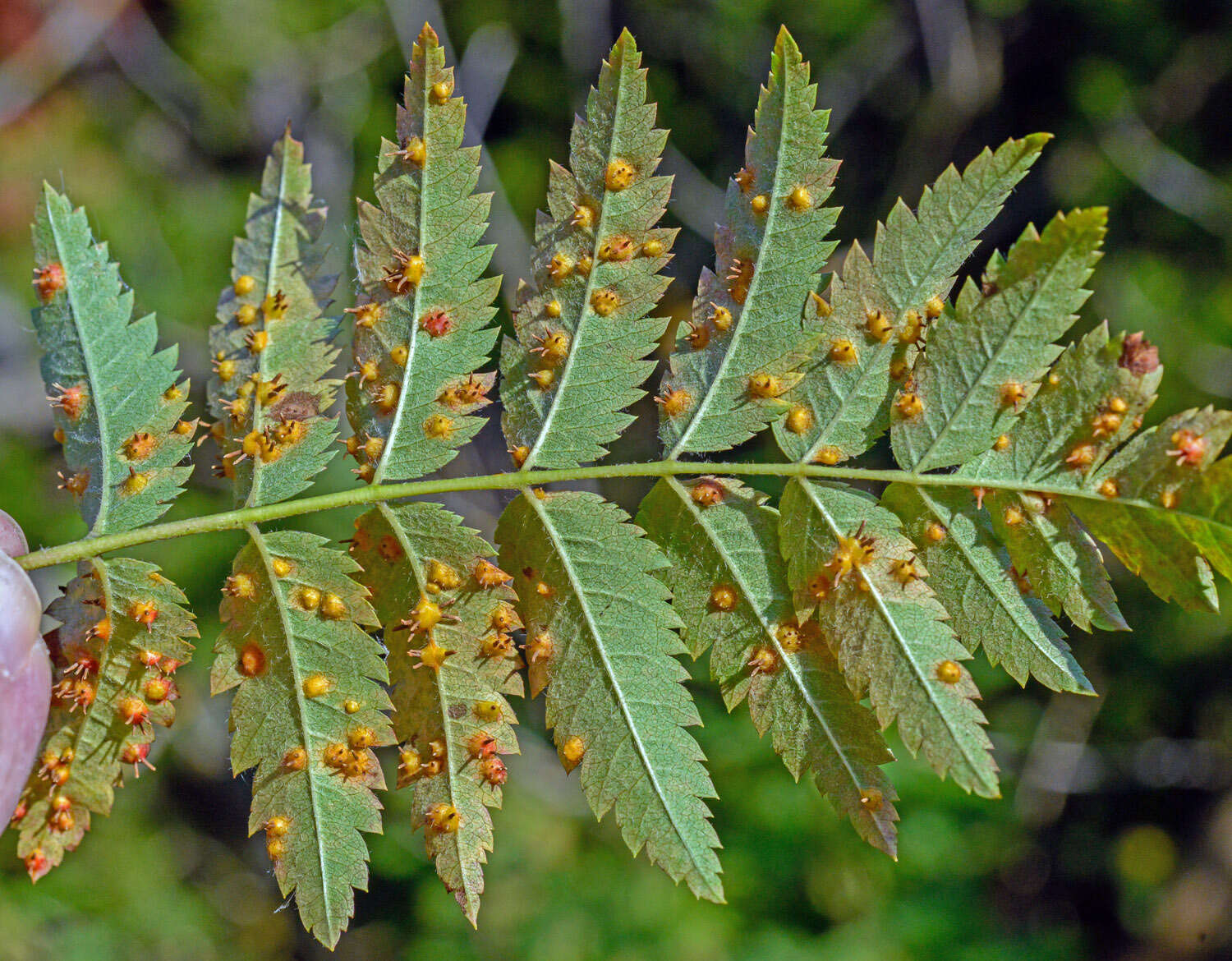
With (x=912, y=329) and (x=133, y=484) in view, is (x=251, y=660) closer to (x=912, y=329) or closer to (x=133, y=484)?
(x=133, y=484)

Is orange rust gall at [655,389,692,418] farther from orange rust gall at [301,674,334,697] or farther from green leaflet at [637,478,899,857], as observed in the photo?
orange rust gall at [301,674,334,697]

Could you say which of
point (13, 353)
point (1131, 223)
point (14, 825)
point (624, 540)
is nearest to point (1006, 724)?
point (1131, 223)

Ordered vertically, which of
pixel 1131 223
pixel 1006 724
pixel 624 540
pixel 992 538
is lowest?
pixel 1006 724

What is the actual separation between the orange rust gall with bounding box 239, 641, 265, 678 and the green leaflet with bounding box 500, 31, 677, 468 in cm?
88

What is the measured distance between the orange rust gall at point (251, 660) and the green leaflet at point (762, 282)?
4.12 feet

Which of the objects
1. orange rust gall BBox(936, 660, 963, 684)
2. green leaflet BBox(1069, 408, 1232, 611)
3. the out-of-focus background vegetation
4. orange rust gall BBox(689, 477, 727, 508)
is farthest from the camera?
the out-of-focus background vegetation

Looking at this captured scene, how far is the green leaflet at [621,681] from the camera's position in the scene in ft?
7.29

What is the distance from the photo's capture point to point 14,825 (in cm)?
246

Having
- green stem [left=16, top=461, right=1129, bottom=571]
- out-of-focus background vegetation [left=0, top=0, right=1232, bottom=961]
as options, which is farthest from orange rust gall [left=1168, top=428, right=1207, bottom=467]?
out-of-focus background vegetation [left=0, top=0, right=1232, bottom=961]

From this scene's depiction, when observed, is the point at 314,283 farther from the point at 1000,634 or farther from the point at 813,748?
the point at 1000,634

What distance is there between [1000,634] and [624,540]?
99 centimetres

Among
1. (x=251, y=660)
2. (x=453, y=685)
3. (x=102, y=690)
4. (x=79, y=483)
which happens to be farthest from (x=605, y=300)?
(x=102, y=690)

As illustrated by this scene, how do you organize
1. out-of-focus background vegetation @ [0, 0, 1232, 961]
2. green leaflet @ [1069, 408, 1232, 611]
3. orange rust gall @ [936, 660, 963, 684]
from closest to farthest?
green leaflet @ [1069, 408, 1232, 611] → orange rust gall @ [936, 660, 963, 684] → out-of-focus background vegetation @ [0, 0, 1232, 961]

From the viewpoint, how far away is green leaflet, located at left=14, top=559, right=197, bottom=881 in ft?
7.91
